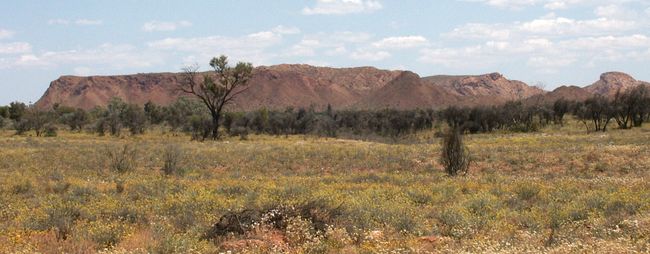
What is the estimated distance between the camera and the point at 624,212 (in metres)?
11.6

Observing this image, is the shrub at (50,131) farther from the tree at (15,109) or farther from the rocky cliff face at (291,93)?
the rocky cliff face at (291,93)

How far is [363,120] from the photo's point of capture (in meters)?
80.9

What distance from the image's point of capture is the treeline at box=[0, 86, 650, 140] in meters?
62.8

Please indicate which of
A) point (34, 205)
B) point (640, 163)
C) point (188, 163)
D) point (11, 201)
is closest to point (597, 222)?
point (34, 205)

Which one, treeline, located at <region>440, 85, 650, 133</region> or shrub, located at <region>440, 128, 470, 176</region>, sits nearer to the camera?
shrub, located at <region>440, 128, 470, 176</region>

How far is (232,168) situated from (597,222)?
20402mm

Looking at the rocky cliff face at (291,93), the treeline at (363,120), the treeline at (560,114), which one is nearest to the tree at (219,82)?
the treeline at (363,120)

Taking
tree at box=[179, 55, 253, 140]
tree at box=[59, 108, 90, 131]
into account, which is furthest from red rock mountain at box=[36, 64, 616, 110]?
tree at box=[179, 55, 253, 140]

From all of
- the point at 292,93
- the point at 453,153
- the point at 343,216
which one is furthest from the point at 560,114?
the point at 292,93

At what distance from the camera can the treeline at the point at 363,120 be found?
62.8m

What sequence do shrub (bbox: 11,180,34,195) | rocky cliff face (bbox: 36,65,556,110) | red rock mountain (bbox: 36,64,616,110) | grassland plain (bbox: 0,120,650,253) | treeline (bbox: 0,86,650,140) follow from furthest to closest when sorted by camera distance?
rocky cliff face (bbox: 36,65,556,110)
red rock mountain (bbox: 36,64,616,110)
treeline (bbox: 0,86,650,140)
shrub (bbox: 11,180,34,195)
grassland plain (bbox: 0,120,650,253)

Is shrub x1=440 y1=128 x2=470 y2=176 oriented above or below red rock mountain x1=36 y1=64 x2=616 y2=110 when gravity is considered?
below

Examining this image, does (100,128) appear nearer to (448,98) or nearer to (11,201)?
(11,201)

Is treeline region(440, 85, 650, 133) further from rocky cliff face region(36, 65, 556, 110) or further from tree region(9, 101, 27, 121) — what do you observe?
tree region(9, 101, 27, 121)
